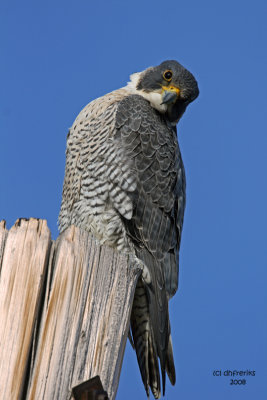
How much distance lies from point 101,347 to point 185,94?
3068 mm

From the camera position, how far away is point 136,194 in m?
4.01

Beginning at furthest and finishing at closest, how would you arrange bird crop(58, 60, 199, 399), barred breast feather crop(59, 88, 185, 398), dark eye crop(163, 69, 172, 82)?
dark eye crop(163, 69, 172, 82) → barred breast feather crop(59, 88, 185, 398) → bird crop(58, 60, 199, 399)

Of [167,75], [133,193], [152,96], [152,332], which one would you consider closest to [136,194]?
[133,193]

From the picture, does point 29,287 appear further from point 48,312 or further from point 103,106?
point 103,106

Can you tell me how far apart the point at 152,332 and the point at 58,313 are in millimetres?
1482

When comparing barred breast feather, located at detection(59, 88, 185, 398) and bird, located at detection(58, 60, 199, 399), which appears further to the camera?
barred breast feather, located at detection(59, 88, 185, 398)

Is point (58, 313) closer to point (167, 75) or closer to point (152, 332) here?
point (152, 332)

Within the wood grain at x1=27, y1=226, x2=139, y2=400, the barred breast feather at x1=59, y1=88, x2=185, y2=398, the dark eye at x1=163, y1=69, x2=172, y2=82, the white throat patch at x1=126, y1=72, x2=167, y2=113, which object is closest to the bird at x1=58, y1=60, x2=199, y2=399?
the barred breast feather at x1=59, y1=88, x2=185, y2=398

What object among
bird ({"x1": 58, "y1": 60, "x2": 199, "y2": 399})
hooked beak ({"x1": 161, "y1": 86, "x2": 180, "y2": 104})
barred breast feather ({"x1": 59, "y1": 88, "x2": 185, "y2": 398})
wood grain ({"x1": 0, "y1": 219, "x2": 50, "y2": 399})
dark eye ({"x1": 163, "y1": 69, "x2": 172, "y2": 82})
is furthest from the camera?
dark eye ({"x1": 163, "y1": 69, "x2": 172, "y2": 82})

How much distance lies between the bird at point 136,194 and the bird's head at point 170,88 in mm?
91

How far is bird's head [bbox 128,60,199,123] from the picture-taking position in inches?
186

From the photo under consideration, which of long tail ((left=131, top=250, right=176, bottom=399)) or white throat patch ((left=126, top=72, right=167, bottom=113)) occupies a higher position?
white throat patch ((left=126, top=72, right=167, bottom=113))

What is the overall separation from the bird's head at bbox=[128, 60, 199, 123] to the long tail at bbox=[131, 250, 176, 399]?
1651 millimetres

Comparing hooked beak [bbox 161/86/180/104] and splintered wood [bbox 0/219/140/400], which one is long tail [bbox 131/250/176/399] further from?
hooked beak [bbox 161/86/180/104]
